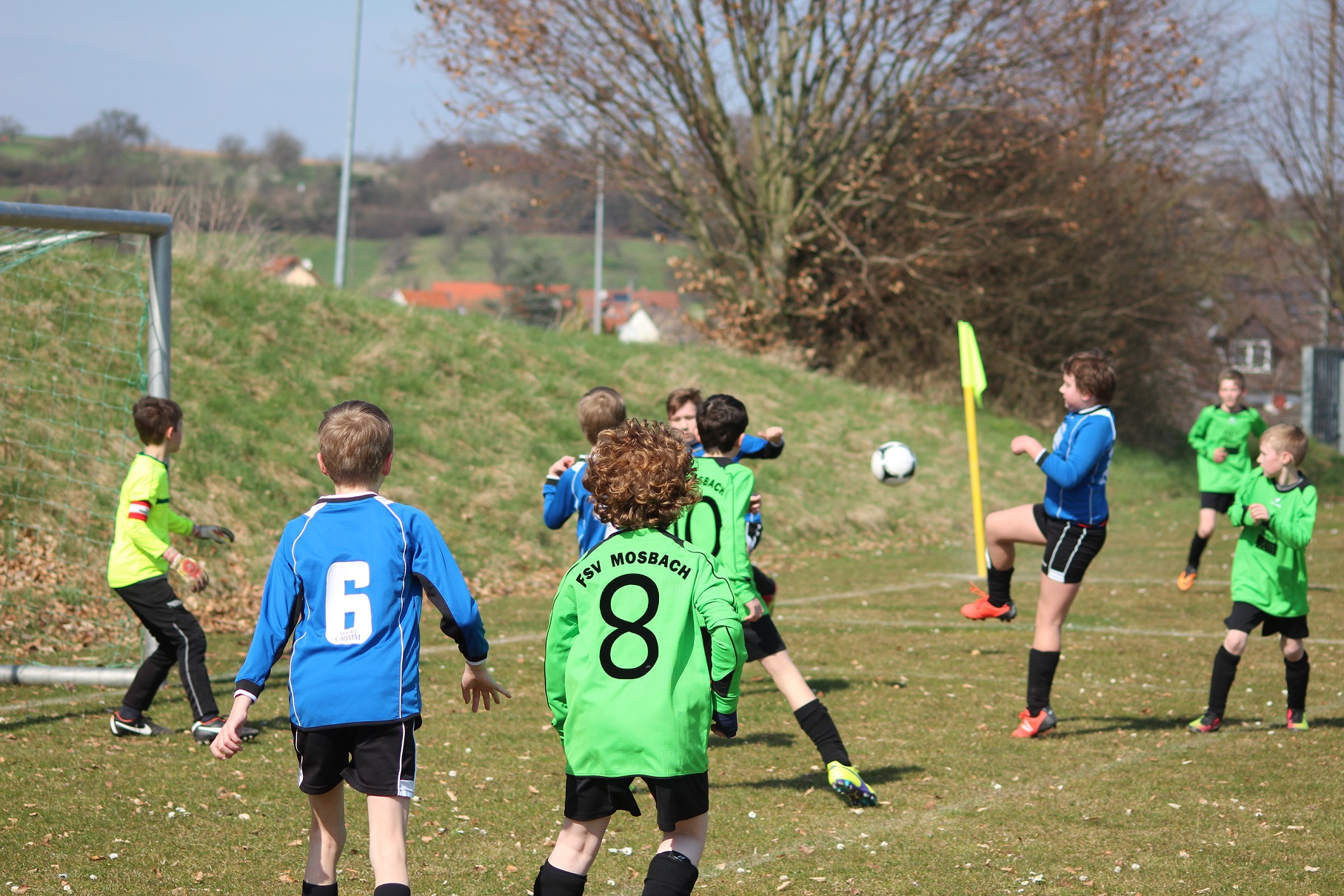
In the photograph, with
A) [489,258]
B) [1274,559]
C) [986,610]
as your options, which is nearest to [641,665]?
[986,610]

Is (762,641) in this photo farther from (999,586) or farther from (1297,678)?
(1297,678)

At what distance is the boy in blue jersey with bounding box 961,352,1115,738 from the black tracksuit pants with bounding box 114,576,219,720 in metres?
4.35

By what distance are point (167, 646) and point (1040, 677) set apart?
468cm

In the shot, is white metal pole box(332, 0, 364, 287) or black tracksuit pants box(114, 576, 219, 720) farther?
white metal pole box(332, 0, 364, 287)

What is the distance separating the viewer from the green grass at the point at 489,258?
61.2 metres

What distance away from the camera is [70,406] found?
12.4 m

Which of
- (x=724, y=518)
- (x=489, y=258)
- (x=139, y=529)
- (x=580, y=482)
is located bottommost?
(x=139, y=529)

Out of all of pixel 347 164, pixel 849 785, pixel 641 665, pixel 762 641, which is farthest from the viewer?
pixel 347 164

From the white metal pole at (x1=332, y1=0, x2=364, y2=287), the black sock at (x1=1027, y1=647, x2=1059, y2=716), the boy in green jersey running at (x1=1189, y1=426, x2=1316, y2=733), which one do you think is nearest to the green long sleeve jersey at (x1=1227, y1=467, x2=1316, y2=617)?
the boy in green jersey running at (x1=1189, y1=426, x2=1316, y2=733)

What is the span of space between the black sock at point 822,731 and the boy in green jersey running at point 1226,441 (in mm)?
7745

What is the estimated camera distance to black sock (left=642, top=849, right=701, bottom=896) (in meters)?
3.31

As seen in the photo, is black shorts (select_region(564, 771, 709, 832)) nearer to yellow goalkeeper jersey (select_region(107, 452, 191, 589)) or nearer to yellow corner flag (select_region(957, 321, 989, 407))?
yellow goalkeeper jersey (select_region(107, 452, 191, 589))

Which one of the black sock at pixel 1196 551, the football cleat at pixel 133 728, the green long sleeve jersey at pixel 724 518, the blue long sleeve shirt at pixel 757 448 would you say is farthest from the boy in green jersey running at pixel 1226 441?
the football cleat at pixel 133 728

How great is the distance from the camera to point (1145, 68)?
2509 centimetres
